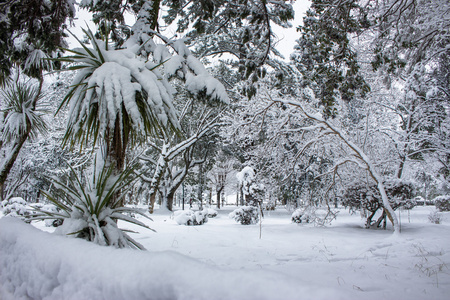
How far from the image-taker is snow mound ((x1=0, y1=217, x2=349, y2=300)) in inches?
37.7

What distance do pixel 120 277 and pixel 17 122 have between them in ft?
28.5

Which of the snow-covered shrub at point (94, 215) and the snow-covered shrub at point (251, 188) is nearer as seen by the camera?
the snow-covered shrub at point (94, 215)

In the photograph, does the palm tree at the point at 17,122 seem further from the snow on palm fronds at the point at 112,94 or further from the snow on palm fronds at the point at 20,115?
the snow on palm fronds at the point at 112,94

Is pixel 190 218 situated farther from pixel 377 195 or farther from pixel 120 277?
pixel 120 277

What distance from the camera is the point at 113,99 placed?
273 cm

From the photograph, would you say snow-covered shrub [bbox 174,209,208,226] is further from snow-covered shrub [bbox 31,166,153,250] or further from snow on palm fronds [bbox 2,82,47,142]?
snow-covered shrub [bbox 31,166,153,250]

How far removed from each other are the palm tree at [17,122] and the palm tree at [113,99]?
5895 mm

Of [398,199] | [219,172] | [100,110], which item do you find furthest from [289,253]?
[219,172]

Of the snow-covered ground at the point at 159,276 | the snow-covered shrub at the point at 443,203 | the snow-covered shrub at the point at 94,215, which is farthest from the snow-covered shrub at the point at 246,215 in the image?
the snow-covered shrub at the point at 443,203

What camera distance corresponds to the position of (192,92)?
12.6 ft

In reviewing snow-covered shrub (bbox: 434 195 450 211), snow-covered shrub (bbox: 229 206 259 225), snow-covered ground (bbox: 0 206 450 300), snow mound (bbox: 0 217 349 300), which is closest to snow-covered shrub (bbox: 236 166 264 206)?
snow-covered shrub (bbox: 229 206 259 225)

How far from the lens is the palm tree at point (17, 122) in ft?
24.5

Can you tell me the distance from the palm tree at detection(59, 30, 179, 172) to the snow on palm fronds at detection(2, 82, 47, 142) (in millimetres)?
6434

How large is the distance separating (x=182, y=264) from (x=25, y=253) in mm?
1681
